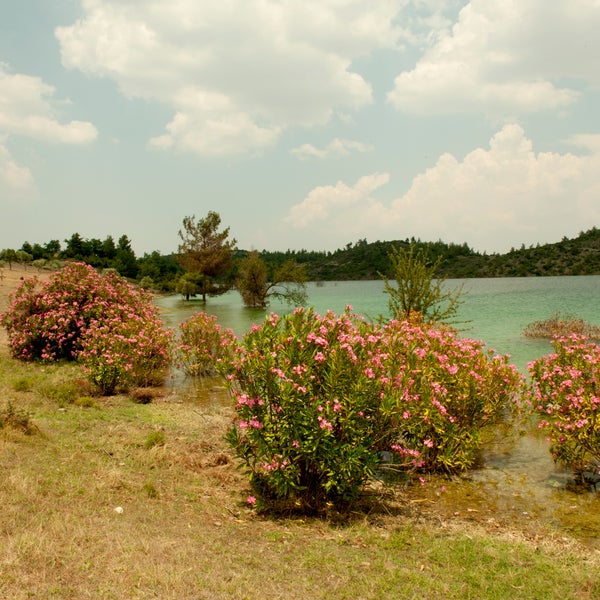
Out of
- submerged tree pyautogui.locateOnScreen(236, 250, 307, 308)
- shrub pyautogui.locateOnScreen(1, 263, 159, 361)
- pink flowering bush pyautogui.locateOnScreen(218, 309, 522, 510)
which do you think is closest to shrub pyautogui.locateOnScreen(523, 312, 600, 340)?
shrub pyautogui.locateOnScreen(1, 263, 159, 361)

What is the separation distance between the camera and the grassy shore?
14.7 feet

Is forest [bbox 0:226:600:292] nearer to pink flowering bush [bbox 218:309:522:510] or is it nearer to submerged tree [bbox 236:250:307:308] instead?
submerged tree [bbox 236:250:307:308]

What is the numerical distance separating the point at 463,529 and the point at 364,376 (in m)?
2.31

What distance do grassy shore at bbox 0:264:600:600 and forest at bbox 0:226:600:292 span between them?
5020 centimetres

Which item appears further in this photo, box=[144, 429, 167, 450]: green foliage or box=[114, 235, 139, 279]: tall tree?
box=[114, 235, 139, 279]: tall tree

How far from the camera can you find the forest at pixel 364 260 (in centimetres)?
9350

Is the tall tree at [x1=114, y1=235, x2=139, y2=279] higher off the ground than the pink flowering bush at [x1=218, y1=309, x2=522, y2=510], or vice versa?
the tall tree at [x1=114, y1=235, x2=139, y2=279]

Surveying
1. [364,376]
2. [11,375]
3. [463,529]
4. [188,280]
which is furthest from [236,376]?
[188,280]

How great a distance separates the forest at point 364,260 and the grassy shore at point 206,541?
5020cm

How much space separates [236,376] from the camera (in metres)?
6.59

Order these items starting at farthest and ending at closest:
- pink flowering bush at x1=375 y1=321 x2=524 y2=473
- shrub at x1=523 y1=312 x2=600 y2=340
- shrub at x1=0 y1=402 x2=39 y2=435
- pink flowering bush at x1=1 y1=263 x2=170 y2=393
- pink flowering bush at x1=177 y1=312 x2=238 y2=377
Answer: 1. shrub at x1=523 y1=312 x2=600 y2=340
2. pink flowering bush at x1=177 y1=312 x2=238 y2=377
3. pink flowering bush at x1=1 y1=263 x2=170 y2=393
4. shrub at x1=0 y1=402 x2=39 y2=435
5. pink flowering bush at x1=375 y1=321 x2=524 y2=473

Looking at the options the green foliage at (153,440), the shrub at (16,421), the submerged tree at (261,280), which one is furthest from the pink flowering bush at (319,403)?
the submerged tree at (261,280)

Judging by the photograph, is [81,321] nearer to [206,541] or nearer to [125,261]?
[206,541]

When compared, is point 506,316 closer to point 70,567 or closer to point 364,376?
point 364,376
